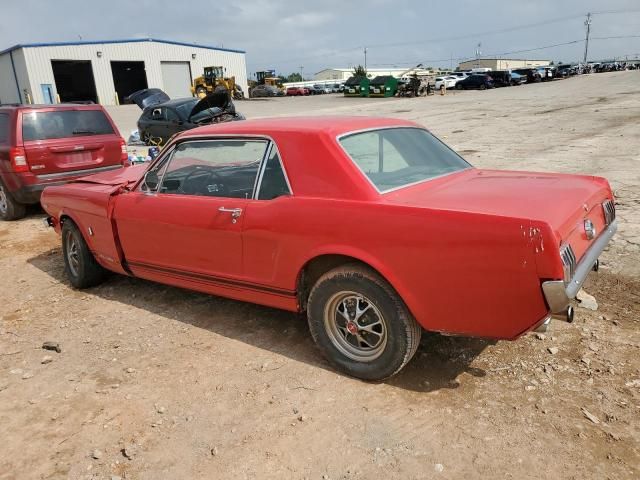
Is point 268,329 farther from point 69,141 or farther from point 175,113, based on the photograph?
point 175,113

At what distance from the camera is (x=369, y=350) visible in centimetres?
319

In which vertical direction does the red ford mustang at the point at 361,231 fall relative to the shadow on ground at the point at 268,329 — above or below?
above

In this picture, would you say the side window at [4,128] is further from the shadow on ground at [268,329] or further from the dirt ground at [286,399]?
the dirt ground at [286,399]

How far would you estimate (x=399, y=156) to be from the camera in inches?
145

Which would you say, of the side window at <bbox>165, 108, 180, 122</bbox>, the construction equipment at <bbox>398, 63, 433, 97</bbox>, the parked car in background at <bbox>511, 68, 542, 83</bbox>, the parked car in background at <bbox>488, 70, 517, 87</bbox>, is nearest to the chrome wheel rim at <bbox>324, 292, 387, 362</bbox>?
the side window at <bbox>165, 108, 180, 122</bbox>

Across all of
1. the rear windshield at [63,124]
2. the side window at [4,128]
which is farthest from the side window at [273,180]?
the side window at [4,128]

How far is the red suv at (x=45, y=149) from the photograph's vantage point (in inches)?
297

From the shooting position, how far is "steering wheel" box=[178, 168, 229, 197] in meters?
3.84

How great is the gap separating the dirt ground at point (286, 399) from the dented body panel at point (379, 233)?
452mm

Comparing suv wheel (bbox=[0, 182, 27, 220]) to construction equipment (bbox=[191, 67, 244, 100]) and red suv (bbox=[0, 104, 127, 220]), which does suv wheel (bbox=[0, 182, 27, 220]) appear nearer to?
red suv (bbox=[0, 104, 127, 220])

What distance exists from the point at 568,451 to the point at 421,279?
1074 mm

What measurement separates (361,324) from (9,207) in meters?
7.19

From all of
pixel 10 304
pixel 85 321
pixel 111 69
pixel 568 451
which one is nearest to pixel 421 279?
pixel 568 451

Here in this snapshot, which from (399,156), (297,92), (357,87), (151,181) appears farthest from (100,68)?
(399,156)
